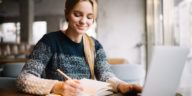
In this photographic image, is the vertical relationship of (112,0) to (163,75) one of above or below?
above

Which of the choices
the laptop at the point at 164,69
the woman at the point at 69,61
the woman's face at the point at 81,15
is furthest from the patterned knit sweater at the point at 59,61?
the laptop at the point at 164,69

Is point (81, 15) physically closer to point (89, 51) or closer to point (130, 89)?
point (89, 51)

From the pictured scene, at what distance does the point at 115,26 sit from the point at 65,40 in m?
4.78

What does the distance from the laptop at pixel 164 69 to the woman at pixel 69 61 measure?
0.27 meters

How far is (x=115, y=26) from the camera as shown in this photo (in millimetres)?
5773

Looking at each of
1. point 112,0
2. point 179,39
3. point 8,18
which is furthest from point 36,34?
point 179,39

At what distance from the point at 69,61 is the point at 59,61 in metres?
0.05

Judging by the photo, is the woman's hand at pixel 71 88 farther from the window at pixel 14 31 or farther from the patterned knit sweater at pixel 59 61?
the window at pixel 14 31

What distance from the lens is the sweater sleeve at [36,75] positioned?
0.79m

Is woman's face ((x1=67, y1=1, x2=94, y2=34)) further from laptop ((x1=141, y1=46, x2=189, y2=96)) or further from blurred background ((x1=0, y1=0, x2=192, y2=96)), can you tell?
blurred background ((x1=0, y1=0, x2=192, y2=96))

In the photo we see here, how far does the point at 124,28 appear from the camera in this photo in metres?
5.77

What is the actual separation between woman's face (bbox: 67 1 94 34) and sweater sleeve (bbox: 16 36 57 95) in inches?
7.4

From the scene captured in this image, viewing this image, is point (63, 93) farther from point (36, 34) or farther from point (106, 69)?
point (36, 34)

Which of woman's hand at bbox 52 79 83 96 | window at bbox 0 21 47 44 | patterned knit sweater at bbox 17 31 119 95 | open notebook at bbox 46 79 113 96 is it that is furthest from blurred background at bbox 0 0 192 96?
woman's hand at bbox 52 79 83 96
